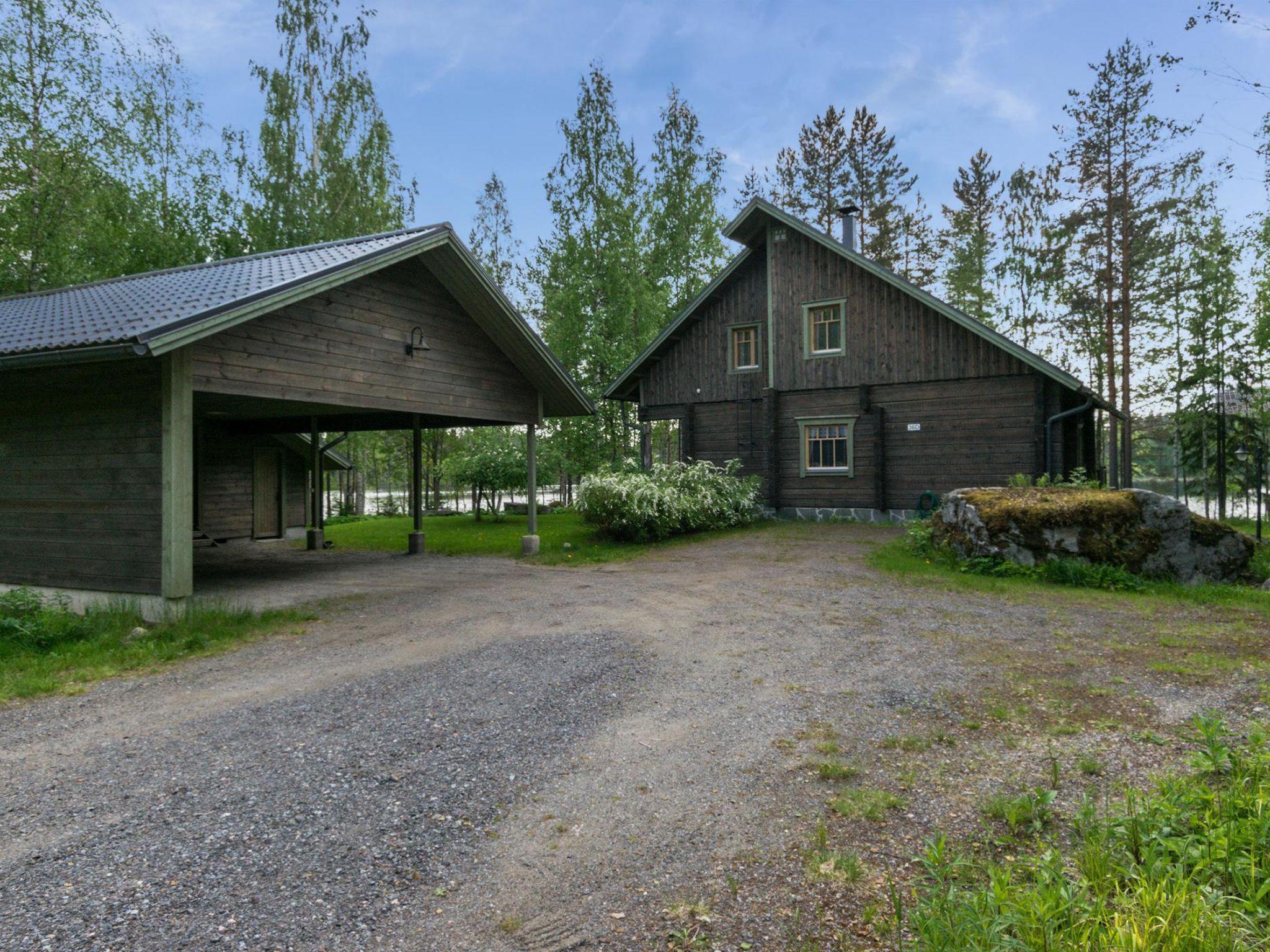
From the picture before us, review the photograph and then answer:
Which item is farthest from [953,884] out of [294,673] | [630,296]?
[630,296]

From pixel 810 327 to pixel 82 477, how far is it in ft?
49.9

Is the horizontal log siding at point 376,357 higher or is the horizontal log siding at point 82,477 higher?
the horizontal log siding at point 376,357

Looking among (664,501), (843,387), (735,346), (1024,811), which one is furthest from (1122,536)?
(735,346)

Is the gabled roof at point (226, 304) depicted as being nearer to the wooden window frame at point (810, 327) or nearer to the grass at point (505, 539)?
the grass at point (505, 539)

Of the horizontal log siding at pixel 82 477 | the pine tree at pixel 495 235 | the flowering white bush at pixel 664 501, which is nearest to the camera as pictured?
the horizontal log siding at pixel 82 477

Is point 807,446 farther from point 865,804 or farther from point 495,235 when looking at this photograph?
point 495,235

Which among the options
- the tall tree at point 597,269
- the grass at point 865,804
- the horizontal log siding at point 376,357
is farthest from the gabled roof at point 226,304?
the tall tree at point 597,269

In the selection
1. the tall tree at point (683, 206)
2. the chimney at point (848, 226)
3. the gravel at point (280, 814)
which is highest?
the tall tree at point (683, 206)

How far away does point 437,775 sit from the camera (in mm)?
3846

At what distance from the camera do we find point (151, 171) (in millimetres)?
23766

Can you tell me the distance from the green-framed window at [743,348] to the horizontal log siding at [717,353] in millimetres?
66

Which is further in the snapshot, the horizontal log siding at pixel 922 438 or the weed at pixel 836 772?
the horizontal log siding at pixel 922 438

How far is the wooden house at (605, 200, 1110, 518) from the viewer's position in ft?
53.1

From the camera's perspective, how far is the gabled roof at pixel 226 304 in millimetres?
7355
